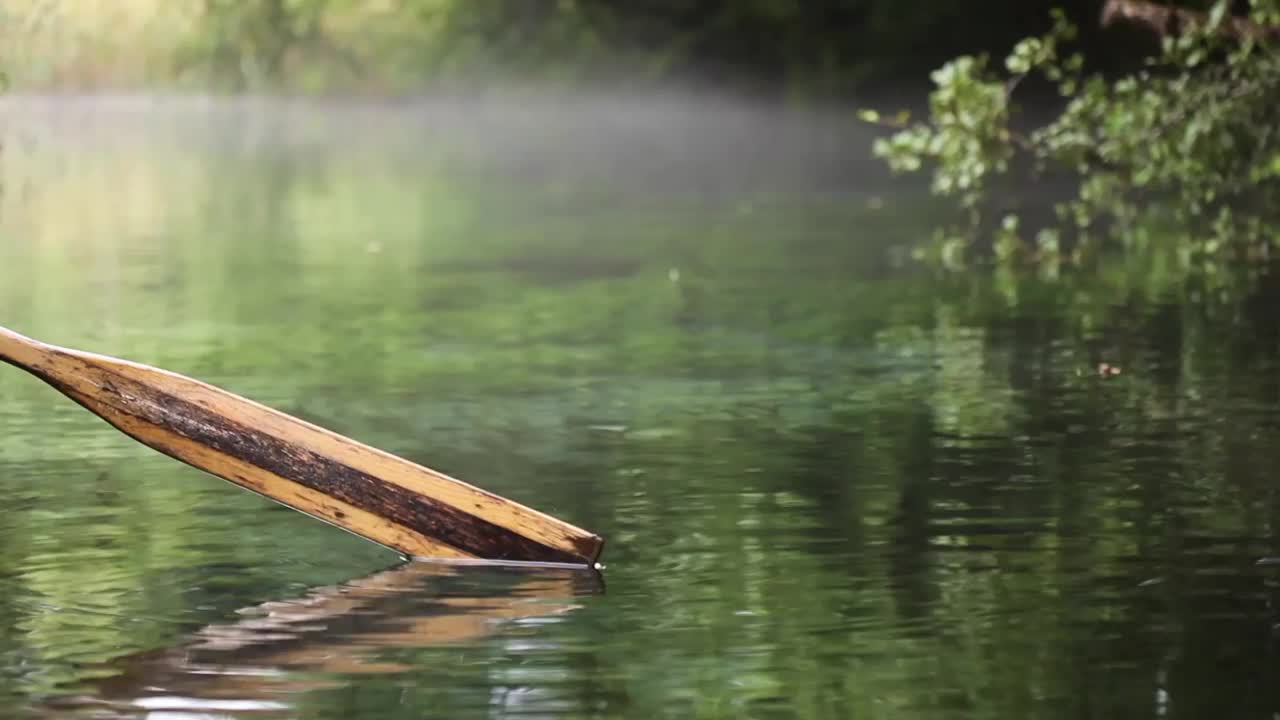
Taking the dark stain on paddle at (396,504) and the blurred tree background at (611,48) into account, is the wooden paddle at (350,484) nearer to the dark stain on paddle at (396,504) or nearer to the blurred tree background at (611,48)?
the dark stain on paddle at (396,504)

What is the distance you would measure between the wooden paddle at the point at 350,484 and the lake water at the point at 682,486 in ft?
0.53

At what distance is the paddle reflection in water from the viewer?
716 centimetres

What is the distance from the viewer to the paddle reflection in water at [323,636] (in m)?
7.16

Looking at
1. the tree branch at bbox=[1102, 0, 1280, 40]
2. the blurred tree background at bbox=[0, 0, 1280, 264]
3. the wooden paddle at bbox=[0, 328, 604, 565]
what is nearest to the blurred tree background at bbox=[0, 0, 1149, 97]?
the blurred tree background at bbox=[0, 0, 1280, 264]

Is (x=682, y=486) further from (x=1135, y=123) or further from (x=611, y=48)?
(x=611, y=48)

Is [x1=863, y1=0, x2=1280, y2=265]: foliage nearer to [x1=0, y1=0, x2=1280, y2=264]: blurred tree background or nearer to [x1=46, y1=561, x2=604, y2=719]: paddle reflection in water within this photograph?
[x1=46, y1=561, x2=604, y2=719]: paddle reflection in water

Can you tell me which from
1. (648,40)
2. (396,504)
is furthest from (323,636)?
(648,40)

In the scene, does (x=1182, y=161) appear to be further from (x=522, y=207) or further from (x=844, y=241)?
(x=522, y=207)

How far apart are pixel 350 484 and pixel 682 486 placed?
7.04ft

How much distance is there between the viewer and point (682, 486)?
10844 mm

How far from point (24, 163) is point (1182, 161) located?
25.5 m

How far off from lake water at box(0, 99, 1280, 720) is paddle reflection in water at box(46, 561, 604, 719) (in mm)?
19

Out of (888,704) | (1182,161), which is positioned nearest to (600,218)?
(1182,161)

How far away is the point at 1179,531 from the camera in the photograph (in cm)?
963
